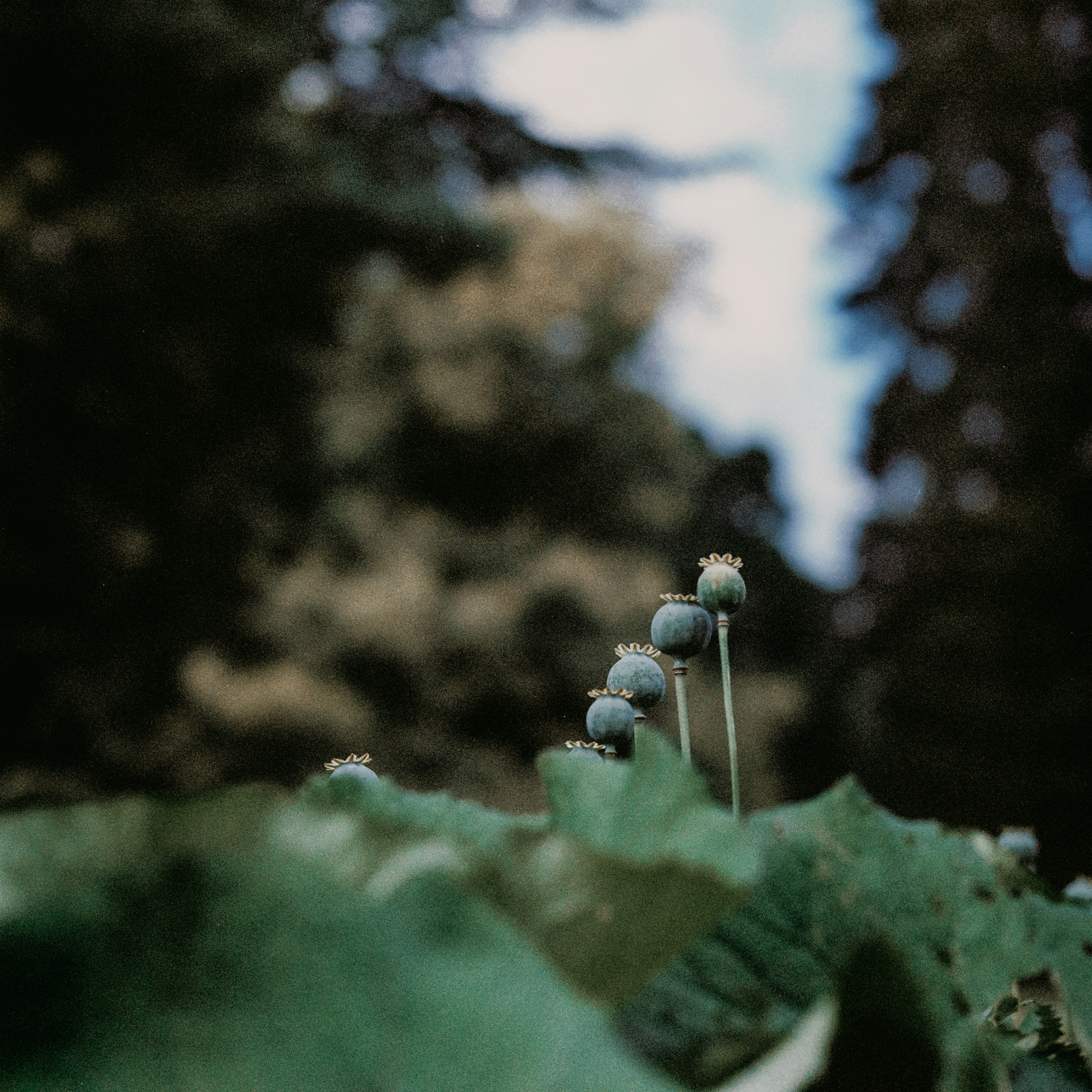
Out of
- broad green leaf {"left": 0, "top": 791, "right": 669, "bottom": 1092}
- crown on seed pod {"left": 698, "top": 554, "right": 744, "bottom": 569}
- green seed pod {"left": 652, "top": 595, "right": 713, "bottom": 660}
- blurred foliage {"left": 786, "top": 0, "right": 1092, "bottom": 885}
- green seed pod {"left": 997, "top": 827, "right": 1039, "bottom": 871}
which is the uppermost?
blurred foliage {"left": 786, "top": 0, "right": 1092, "bottom": 885}

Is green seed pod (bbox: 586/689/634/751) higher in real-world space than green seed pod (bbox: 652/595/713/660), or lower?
lower

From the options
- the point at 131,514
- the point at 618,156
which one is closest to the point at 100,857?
the point at 131,514

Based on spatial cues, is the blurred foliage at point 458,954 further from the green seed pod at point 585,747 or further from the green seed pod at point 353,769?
the green seed pod at point 585,747

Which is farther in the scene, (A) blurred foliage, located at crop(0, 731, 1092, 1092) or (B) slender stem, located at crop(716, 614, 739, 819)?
(B) slender stem, located at crop(716, 614, 739, 819)

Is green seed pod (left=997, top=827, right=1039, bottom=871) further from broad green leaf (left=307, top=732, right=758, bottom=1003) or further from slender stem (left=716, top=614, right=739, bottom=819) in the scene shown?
broad green leaf (left=307, top=732, right=758, bottom=1003)

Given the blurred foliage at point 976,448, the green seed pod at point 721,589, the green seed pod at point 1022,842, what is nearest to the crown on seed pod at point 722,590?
the green seed pod at point 721,589

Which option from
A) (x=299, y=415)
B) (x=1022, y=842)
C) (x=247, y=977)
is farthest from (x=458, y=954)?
(x=299, y=415)

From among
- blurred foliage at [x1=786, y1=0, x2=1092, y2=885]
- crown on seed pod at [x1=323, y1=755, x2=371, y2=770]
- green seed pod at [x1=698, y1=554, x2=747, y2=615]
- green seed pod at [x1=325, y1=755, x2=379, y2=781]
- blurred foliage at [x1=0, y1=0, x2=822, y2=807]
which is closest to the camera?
green seed pod at [x1=325, y1=755, x2=379, y2=781]

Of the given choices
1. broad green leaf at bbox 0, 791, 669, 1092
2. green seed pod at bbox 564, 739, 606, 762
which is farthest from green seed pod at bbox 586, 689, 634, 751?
broad green leaf at bbox 0, 791, 669, 1092
